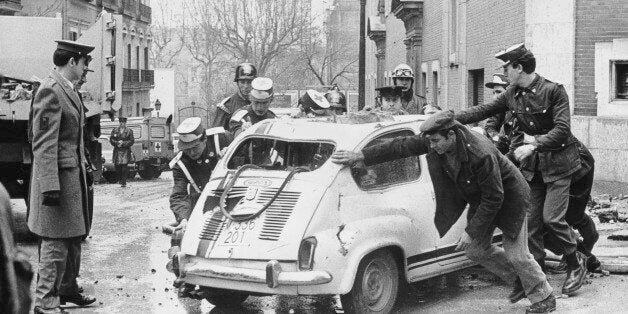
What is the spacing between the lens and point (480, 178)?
24.6 feet

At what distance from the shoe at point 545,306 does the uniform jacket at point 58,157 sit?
335cm

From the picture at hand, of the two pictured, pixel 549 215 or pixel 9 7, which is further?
pixel 9 7

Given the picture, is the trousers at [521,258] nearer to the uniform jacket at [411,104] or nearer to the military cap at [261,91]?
the military cap at [261,91]

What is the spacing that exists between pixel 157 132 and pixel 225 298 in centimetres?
2530

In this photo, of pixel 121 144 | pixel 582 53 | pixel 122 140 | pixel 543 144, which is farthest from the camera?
pixel 122 140

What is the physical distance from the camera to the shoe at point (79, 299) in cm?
826

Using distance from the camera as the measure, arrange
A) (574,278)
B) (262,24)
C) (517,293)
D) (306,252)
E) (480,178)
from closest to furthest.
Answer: (306,252) < (480,178) < (517,293) < (574,278) < (262,24)

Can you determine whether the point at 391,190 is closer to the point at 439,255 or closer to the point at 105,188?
the point at 439,255

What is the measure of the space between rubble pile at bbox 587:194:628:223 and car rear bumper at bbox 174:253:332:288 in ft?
20.4

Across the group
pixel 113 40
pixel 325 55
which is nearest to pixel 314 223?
pixel 113 40

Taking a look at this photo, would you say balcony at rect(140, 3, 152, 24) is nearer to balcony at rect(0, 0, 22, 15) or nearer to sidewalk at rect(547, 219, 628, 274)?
balcony at rect(0, 0, 22, 15)

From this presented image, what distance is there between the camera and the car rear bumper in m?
7.17

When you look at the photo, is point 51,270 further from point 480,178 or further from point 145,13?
point 145,13

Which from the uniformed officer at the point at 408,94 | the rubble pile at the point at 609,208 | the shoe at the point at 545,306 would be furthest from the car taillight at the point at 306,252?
the rubble pile at the point at 609,208
